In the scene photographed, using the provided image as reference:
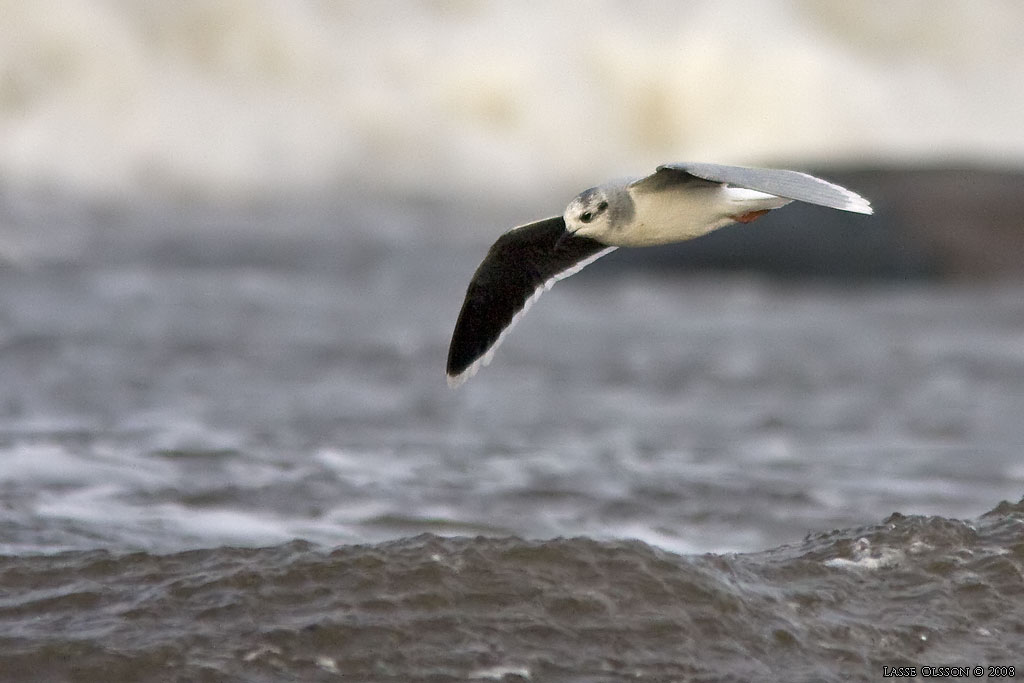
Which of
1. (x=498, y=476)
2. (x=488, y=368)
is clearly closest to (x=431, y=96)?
(x=488, y=368)

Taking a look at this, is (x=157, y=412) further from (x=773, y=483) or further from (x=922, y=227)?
(x=922, y=227)

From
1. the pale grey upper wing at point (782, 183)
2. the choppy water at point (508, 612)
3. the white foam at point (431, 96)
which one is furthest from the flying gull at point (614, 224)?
the white foam at point (431, 96)

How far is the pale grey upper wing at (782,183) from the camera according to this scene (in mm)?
3697

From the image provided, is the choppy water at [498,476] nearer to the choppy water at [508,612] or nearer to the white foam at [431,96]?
the choppy water at [508,612]

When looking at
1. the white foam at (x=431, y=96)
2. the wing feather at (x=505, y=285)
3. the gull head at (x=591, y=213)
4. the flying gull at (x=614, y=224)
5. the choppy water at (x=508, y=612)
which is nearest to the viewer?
the choppy water at (x=508, y=612)

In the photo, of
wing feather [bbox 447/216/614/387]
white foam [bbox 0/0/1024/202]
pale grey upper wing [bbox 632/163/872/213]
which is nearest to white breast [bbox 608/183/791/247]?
pale grey upper wing [bbox 632/163/872/213]

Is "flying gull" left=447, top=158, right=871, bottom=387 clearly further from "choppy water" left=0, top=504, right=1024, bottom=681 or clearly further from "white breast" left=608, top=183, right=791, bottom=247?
"choppy water" left=0, top=504, right=1024, bottom=681

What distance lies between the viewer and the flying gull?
12.6 ft

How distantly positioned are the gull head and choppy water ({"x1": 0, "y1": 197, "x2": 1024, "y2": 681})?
86 cm

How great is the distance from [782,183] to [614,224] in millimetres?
547

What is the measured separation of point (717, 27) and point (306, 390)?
10.5 metres

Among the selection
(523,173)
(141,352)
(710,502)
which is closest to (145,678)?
(710,502)

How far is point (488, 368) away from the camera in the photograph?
29.5 ft

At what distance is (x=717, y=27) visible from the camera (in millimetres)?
17203
